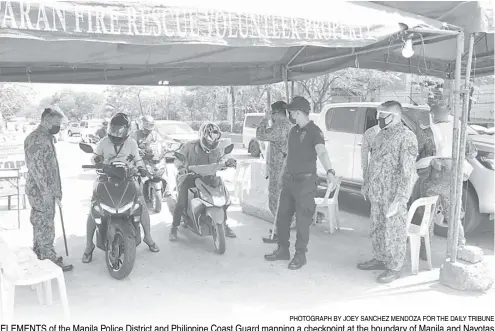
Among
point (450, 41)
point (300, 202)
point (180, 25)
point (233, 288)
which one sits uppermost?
point (450, 41)

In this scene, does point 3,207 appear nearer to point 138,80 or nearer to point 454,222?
point 138,80

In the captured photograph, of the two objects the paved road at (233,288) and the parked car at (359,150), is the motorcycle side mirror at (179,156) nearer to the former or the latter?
the paved road at (233,288)

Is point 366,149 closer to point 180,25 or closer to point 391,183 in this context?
point 391,183

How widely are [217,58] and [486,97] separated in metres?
25.4

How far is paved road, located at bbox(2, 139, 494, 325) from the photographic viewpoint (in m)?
4.02

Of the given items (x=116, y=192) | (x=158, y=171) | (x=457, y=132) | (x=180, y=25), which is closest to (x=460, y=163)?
(x=457, y=132)

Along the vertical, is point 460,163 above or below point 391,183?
above

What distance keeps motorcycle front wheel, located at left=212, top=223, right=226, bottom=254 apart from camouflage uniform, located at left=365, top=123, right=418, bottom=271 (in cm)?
182

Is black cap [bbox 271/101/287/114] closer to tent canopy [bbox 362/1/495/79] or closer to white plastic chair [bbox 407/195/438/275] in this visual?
tent canopy [bbox 362/1/495/79]

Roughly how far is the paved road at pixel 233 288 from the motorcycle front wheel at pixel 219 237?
0.11m

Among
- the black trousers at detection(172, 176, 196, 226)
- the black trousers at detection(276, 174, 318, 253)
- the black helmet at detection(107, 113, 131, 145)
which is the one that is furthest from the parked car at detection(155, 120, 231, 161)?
the black trousers at detection(276, 174, 318, 253)

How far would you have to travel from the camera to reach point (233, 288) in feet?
15.1

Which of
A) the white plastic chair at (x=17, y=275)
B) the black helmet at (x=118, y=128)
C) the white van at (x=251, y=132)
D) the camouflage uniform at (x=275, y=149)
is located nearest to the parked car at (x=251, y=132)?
the white van at (x=251, y=132)

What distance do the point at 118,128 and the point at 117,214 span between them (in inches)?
37.2
